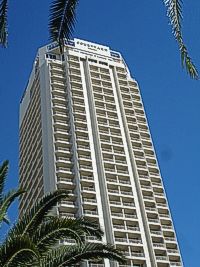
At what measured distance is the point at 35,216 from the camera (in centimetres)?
1296

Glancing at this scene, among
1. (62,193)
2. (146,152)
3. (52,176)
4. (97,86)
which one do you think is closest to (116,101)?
(97,86)

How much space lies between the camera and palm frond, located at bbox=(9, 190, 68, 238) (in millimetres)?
12531

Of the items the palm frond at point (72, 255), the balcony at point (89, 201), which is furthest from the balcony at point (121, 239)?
the palm frond at point (72, 255)

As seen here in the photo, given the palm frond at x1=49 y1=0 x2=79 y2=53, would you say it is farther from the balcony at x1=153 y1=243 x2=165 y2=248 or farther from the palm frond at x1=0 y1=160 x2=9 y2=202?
the balcony at x1=153 y1=243 x2=165 y2=248

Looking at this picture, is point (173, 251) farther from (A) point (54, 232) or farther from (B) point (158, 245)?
(A) point (54, 232)

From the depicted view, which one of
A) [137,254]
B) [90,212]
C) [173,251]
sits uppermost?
[90,212]

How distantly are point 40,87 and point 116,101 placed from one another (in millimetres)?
12938

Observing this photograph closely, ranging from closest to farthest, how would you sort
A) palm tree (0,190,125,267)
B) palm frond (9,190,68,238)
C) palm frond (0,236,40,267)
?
palm frond (0,236,40,267)
palm tree (0,190,125,267)
palm frond (9,190,68,238)

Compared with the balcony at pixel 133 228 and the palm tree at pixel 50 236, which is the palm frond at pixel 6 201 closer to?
the palm tree at pixel 50 236

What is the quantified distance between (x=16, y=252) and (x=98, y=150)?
58229 mm

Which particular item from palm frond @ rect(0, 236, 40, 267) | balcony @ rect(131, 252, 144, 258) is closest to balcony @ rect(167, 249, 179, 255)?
balcony @ rect(131, 252, 144, 258)

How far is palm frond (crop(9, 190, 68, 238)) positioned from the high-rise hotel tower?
44.1m

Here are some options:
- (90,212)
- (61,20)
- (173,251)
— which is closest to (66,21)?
(61,20)

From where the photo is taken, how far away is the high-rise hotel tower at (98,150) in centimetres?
6116
